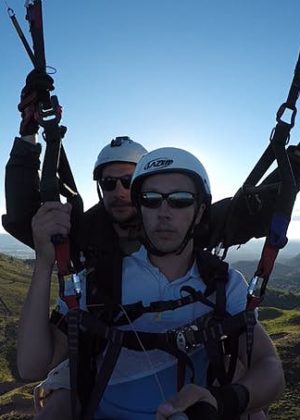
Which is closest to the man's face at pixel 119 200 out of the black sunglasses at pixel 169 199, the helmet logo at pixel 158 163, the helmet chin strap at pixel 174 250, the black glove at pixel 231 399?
the helmet chin strap at pixel 174 250

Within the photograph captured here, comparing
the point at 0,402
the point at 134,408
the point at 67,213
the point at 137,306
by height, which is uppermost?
the point at 67,213

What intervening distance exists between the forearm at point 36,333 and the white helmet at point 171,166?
1779mm

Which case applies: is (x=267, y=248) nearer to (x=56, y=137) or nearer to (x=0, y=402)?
(x=56, y=137)

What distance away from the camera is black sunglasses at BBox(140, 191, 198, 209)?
17.4ft

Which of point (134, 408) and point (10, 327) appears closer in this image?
point (134, 408)

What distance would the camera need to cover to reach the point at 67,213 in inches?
199

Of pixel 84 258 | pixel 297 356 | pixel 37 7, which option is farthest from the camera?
pixel 297 356

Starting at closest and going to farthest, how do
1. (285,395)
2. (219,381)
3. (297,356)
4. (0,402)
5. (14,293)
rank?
(219,381) → (285,395) → (297,356) → (0,402) → (14,293)

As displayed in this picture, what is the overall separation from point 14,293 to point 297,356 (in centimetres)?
8095

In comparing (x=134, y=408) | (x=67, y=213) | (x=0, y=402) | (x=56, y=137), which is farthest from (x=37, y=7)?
(x=0, y=402)

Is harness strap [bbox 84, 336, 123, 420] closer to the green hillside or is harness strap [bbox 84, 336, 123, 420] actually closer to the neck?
the neck

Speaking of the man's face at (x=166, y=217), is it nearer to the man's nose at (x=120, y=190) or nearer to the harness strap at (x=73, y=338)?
the harness strap at (x=73, y=338)

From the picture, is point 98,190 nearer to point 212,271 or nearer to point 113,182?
point 113,182

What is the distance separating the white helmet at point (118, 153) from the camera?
8695 millimetres
